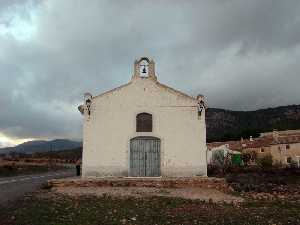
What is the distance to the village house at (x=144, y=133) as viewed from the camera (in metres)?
23.5

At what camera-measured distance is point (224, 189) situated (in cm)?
2106

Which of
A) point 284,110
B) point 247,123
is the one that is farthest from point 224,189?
point 284,110

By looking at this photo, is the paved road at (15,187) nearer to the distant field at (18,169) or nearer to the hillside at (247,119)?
the distant field at (18,169)

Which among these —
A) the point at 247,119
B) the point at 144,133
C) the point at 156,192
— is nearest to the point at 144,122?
the point at 144,133

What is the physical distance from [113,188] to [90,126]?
474 cm

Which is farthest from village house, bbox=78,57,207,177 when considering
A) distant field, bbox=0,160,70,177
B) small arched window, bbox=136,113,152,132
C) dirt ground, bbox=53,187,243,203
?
distant field, bbox=0,160,70,177

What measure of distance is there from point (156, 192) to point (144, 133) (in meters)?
5.36

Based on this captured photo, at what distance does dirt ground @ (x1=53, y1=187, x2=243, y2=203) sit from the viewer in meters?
17.5

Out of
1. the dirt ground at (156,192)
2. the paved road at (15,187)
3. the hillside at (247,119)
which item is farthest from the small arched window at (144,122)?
the hillside at (247,119)

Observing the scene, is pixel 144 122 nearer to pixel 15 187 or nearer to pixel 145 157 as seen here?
pixel 145 157

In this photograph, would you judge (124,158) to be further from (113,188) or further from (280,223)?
(280,223)

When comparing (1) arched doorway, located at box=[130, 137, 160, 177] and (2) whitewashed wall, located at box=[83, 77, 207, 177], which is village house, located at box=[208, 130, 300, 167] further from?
(1) arched doorway, located at box=[130, 137, 160, 177]

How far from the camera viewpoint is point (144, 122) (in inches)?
942

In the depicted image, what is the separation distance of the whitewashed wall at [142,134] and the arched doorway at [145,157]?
0.30 meters
